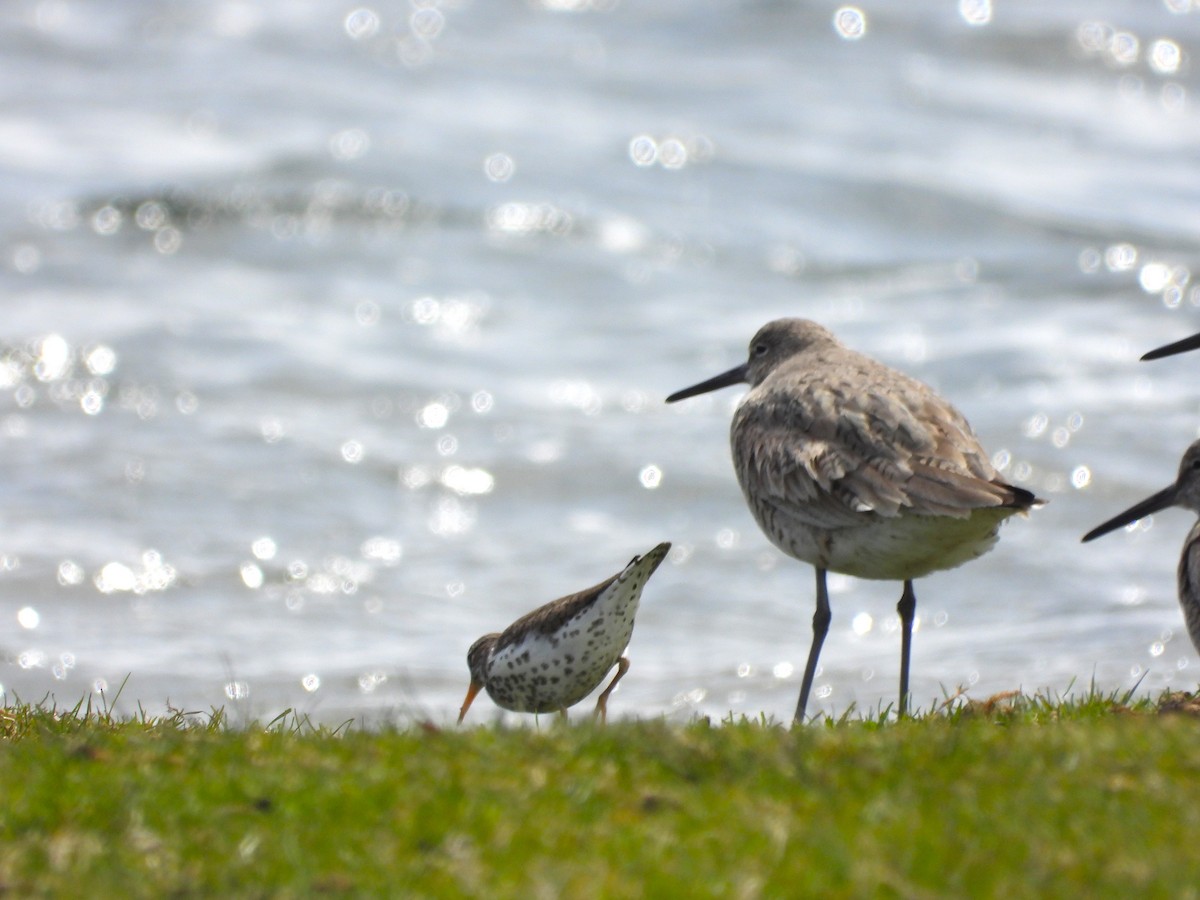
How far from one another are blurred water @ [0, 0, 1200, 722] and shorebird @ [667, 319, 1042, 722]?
3.65ft

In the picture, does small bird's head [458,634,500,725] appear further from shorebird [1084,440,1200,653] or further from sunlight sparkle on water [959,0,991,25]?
sunlight sparkle on water [959,0,991,25]

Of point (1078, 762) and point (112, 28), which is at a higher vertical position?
point (112, 28)

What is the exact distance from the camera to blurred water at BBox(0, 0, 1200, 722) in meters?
12.9

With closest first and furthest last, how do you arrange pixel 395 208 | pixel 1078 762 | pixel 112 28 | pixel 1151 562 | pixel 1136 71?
1. pixel 1078 762
2. pixel 1151 562
3. pixel 395 208
4. pixel 1136 71
5. pixel 112 28

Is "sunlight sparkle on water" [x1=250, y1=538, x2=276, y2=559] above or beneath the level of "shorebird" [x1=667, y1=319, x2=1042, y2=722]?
beneath

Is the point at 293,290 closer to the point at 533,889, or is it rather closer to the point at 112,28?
the point at 112,28

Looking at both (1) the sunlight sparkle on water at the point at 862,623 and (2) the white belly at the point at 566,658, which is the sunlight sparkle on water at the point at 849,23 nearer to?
(1) the sunlight sparkle on water at the point at 862,623

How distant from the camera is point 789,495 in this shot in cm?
809

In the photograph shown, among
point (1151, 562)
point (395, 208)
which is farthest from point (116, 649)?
point (395, 208)

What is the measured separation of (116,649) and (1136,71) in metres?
20.5

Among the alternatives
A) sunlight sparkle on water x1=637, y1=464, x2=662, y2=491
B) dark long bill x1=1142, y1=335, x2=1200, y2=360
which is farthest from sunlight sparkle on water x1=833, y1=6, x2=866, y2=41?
dark long bill x1=1142, y1=335, x2=1200, y2=360

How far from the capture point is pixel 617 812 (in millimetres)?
5215

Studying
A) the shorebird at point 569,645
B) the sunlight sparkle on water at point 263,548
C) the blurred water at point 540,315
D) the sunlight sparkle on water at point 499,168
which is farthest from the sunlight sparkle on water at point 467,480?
the sunlight sparkle on water at point 499,168

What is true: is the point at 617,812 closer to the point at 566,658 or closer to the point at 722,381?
the point at 566,658
